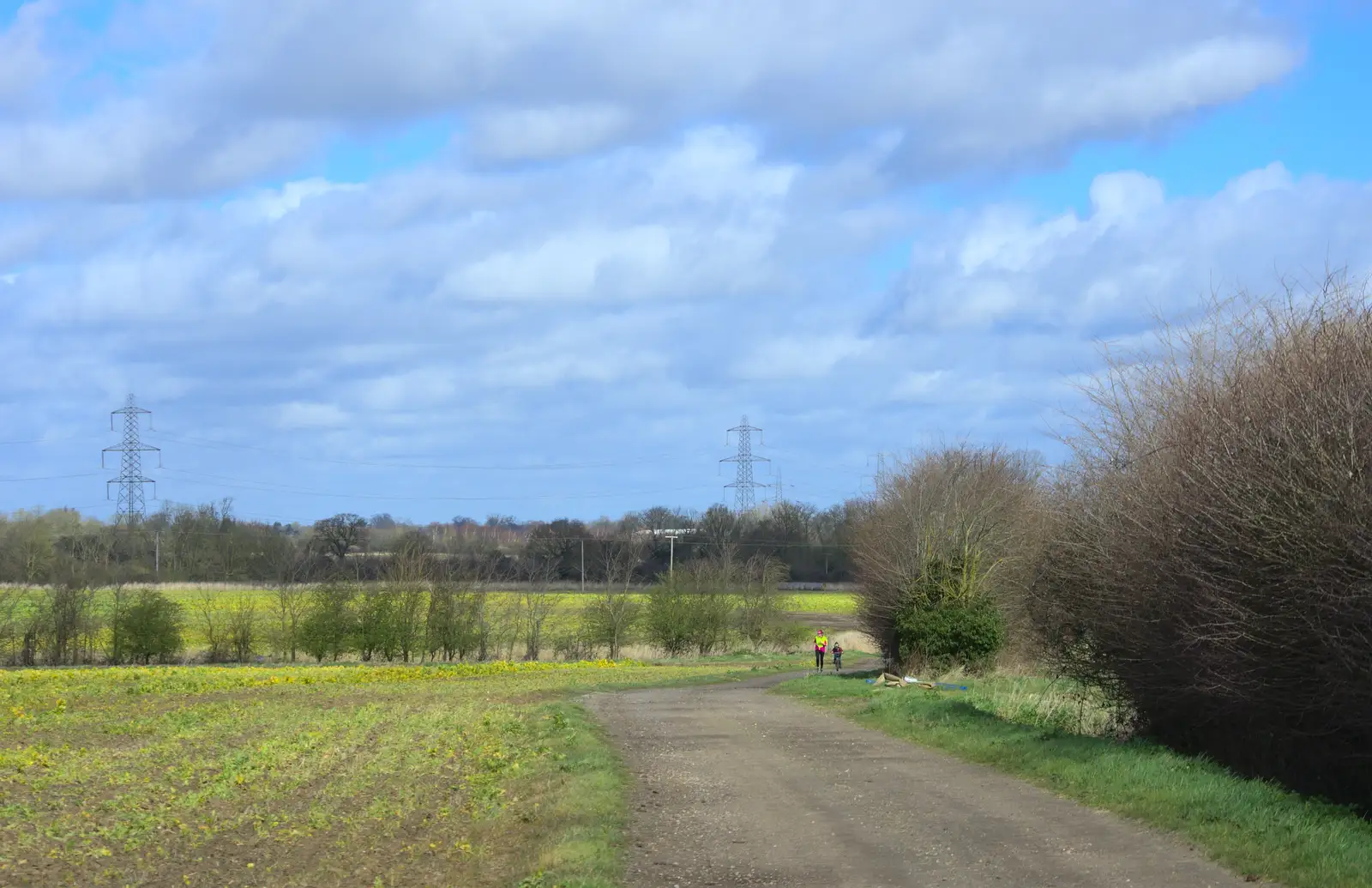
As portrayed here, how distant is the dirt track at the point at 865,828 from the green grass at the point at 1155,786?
0.31m

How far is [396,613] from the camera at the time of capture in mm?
59281

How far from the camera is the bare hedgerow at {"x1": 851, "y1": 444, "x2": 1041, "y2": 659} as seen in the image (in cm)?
3806

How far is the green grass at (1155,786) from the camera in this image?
30.3ft

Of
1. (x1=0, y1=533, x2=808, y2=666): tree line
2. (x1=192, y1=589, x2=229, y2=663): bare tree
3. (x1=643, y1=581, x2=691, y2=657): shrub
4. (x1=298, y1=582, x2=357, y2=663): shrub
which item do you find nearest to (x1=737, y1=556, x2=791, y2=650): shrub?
(x1=0, y1=533, x2=808, y2=666): tree line

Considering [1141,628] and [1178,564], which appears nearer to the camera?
[1178,564]

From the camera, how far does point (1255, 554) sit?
36.5 feet

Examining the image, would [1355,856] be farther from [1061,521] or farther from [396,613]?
[396,613]

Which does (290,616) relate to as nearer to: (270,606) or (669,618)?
(270,606)

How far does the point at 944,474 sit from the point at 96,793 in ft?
102

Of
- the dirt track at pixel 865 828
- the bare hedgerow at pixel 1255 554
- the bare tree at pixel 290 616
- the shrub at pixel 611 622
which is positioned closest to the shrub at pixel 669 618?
the shrub at pixel 611 622

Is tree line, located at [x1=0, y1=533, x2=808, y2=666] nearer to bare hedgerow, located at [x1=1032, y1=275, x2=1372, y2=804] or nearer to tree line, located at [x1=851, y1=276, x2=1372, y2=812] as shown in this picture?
tree line, located at [x1=851, y1=276, x2=1372, y2=812]

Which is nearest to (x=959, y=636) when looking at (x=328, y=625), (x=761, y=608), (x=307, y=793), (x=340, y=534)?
(x=307, y=793)

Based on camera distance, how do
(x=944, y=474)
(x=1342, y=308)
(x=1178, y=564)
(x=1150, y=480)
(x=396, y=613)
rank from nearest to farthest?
(x=1342, y=308) < (x=1178, y=564) < (x=1150, y=480) < (x=944, y=474) < (x=396, y=613)

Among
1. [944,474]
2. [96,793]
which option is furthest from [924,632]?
[96,793]
